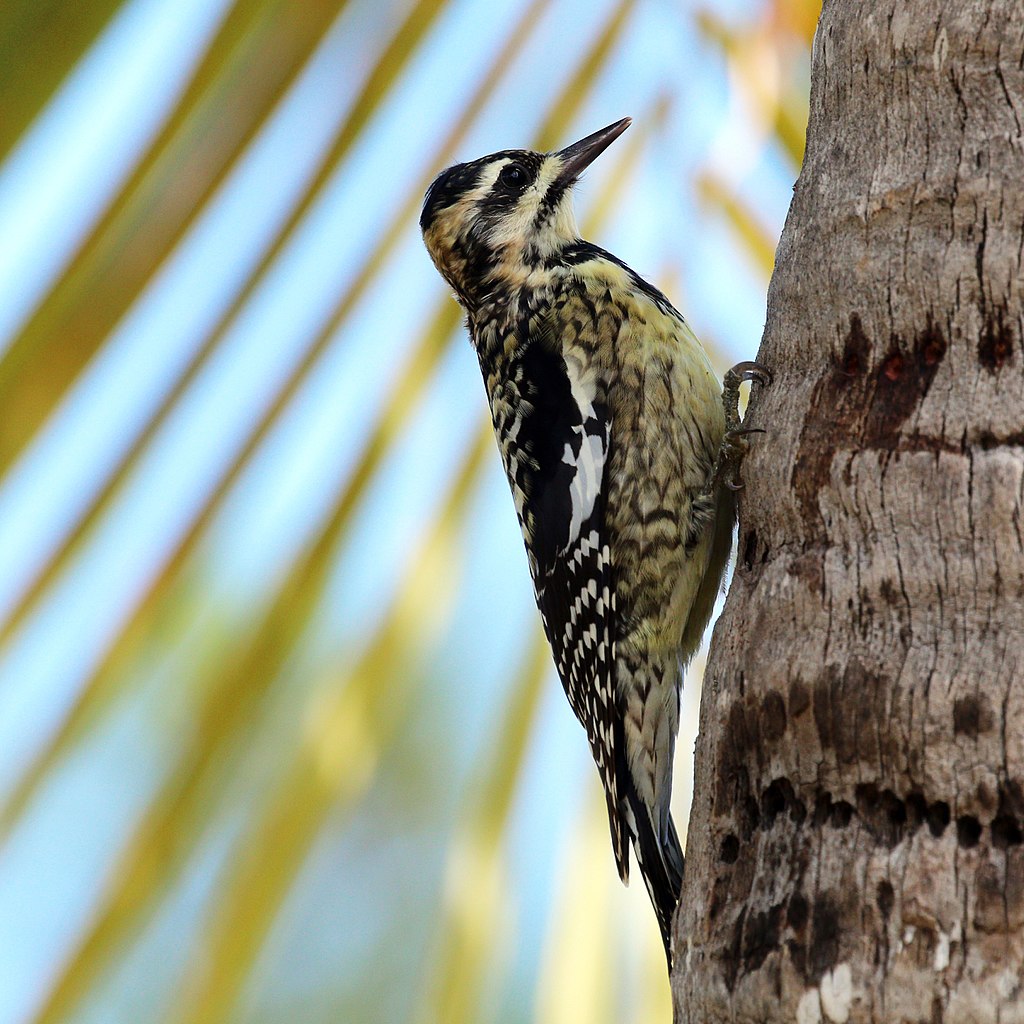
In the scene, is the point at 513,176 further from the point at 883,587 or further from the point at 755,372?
the point at 883,587

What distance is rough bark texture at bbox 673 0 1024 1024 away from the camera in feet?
5.67

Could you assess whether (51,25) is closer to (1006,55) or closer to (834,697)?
(1006,55)

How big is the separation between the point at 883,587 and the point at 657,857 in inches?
50.7

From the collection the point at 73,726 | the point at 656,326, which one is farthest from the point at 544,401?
the point at 73,726

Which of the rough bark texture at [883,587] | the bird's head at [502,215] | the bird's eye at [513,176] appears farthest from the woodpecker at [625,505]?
the rough bark texture at [883,587]

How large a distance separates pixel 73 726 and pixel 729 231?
2.76m

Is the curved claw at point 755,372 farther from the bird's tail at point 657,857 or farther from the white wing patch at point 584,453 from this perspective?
the bird's tail at point 657,857

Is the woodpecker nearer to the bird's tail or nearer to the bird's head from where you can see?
the bird's tail

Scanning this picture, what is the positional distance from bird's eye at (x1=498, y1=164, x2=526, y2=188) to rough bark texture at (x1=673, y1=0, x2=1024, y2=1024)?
→ 4.46 feet

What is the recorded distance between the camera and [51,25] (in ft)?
11.8

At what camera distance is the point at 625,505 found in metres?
3.06

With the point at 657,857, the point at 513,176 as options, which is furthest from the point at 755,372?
the point at 513,176

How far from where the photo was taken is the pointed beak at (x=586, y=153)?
3684mm

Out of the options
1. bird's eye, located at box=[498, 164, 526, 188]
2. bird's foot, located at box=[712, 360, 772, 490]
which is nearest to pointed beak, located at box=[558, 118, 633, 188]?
bird's eye, located at box=[498, 164, 526, 188]
